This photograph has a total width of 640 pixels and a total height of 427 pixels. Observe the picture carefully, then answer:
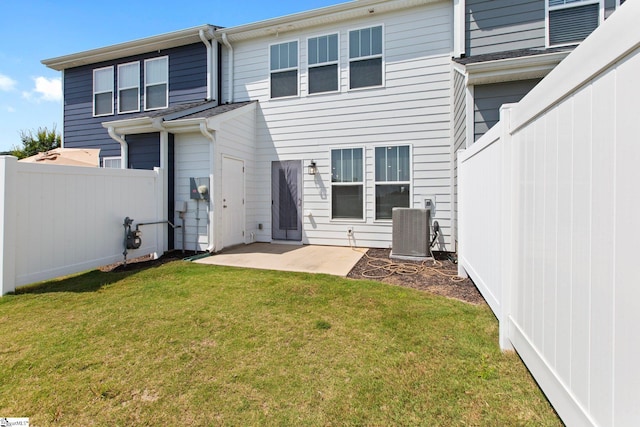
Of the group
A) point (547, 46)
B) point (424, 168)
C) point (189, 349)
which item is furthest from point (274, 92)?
point (189, 349)

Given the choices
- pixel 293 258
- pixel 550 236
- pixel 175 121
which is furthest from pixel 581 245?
pixel 175 121

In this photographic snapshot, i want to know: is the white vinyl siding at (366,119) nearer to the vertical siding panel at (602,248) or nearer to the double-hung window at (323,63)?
the double-hung window at (323,63)

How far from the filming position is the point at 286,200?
7559 mm

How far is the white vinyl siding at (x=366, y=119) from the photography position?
630 cm

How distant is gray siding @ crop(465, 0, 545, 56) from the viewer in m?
5.28

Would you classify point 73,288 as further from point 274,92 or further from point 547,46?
point 547,46

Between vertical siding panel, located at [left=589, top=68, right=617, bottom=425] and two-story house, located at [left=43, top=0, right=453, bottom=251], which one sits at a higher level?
two-story house, located at [left=43, top=0, right=453, bottom=251]

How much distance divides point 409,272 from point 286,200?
3.83 metres

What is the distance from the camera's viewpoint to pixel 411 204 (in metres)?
6.52

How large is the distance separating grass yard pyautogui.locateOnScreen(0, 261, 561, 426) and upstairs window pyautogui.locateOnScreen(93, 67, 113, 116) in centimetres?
705

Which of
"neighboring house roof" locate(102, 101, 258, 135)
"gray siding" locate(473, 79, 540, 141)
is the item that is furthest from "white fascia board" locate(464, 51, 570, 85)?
"neighboring house roof" locate(102, 101, 258, 135)

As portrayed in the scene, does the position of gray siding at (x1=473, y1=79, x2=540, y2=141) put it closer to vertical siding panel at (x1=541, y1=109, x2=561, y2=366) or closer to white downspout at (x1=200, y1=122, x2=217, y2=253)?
vertical siding panel at (x1=541, y1=109, x2=561, y2=366)

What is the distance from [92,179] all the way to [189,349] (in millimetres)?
3867

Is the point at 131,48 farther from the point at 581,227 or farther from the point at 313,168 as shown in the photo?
the point at 581,227
